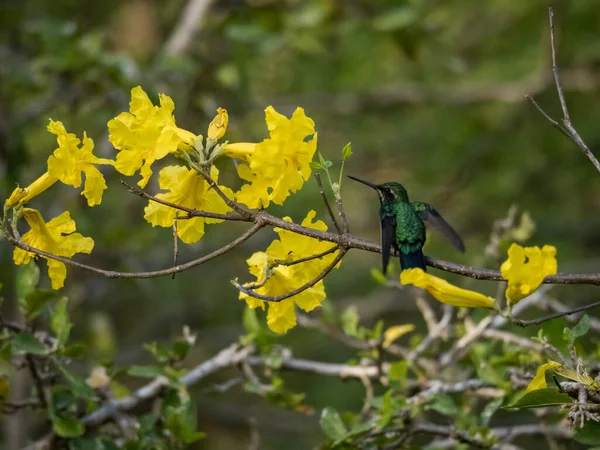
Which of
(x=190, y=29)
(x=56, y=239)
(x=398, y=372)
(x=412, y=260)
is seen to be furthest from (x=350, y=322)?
Result: (x=190, y=29)

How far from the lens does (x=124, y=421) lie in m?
2.52

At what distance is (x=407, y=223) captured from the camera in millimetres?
2127

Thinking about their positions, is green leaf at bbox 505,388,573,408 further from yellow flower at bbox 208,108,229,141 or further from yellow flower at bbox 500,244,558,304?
yellow flower at bbox 208,108,229,141

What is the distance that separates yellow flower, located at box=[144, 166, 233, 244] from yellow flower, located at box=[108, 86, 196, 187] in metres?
0.06

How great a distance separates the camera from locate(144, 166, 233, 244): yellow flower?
178 centimetres

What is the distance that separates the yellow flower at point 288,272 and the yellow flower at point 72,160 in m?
0.42

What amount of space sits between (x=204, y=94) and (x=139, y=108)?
305 cm

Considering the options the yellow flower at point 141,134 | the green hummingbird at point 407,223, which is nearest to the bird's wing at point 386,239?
the green hummingbird at point 407,223

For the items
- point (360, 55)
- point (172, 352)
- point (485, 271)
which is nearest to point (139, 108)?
point (485, 271)

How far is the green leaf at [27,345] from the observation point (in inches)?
86.1

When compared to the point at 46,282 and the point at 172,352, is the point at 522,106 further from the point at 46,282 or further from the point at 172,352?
the point at 172,352

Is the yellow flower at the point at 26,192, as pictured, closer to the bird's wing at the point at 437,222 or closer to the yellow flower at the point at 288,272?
the yellow flower at the point at 288,272

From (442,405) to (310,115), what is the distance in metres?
4.87

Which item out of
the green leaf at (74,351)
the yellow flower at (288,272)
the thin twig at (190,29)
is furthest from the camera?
the thin twig at (190,29)
